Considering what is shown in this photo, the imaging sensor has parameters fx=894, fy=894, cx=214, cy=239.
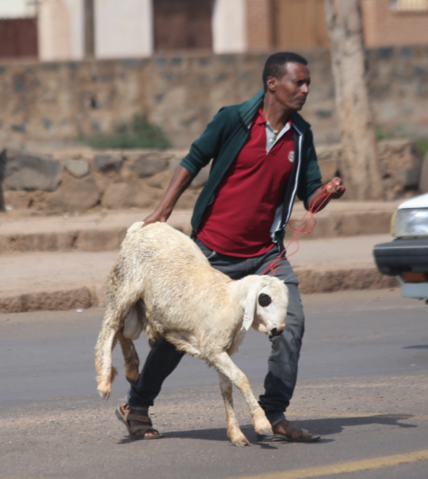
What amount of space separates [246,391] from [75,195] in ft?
27.4

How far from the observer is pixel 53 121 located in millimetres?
16219

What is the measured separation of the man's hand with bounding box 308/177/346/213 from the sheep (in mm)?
610

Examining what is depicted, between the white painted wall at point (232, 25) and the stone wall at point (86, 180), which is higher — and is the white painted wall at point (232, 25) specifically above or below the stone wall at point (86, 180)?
above

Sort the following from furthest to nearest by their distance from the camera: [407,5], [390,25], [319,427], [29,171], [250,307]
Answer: [407,5], [390,25], [29,171], [319,427], [250,307]

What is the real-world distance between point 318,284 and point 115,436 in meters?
4.58

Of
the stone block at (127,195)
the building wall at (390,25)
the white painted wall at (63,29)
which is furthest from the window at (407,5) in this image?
the stone block at (127,195)

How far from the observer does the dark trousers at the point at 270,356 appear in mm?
4301

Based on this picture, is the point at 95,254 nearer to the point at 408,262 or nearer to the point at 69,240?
the point at 69,240

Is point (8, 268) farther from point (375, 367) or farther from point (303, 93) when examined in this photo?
point (303, 93)

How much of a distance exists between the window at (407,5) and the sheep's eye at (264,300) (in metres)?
21.7

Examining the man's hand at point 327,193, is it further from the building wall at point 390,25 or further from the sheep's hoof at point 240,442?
the building wall at point 390,25

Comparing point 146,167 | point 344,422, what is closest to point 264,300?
point 344,422

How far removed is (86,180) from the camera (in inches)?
472

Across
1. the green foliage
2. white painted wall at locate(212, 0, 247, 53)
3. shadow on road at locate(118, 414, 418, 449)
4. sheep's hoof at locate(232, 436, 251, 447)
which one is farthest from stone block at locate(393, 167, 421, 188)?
white painted wall at locate(212, 0, 247, 53)
